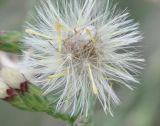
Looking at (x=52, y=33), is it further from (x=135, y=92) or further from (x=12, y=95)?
(x=135, y=92)

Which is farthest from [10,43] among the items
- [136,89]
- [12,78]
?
[136,89]

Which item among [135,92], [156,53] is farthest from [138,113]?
[156,53]

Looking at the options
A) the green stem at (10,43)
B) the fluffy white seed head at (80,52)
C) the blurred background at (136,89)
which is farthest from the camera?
the blurred background at (136,89)

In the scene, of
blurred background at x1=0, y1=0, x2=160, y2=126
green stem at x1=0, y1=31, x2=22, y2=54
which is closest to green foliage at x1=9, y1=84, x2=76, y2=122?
green stem at x1=0, y1=31, x2=22, y2=54

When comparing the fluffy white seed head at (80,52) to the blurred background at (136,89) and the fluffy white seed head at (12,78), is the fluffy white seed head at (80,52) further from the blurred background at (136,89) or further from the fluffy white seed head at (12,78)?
the blurred background at (136,89)

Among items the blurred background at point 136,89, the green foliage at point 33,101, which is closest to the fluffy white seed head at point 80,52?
the green foliage at point 33,101
